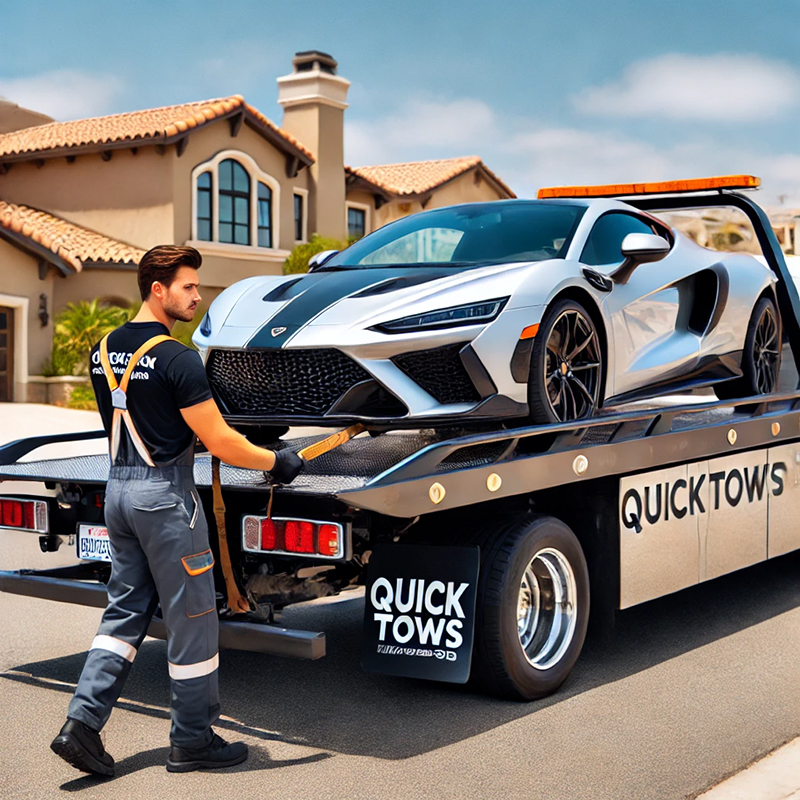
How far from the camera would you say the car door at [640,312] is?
21.1ft

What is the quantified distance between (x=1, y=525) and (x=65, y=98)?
91776 millimetres

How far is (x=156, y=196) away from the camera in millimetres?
27656

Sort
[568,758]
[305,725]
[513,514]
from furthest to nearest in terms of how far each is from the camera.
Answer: [513,514] → [305,725] → [568,758]

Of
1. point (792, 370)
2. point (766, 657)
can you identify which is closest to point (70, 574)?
point (766, 657)

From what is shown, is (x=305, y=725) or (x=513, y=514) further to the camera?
(x=513, y=514)

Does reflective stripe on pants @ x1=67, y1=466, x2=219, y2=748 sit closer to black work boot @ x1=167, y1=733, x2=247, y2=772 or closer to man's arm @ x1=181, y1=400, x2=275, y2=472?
black work boot @ x1=167, y1=733, x2=247, y2=772

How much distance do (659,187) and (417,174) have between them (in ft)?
101

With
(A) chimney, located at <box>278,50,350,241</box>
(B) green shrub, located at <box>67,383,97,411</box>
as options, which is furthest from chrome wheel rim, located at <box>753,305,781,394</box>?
(A) chimney, located at <box>278,50,350,241</box>

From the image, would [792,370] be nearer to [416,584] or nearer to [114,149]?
[416,584]

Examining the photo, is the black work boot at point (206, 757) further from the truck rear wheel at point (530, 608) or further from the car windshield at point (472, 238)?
the car windshield at point (472, 238)

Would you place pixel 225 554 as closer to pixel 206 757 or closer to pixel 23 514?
pixel 206 757

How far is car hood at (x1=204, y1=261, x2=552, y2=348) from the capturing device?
5461 mm

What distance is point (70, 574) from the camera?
562 cm

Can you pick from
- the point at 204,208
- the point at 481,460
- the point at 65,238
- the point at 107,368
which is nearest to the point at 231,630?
the point at 107,368
